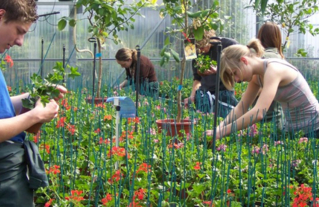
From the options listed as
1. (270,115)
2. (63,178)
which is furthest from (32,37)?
(63,178)

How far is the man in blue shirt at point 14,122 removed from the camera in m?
1.43

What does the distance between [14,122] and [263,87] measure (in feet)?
4.83

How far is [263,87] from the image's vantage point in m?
2.55

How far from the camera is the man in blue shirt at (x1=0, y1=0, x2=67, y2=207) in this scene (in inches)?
56.4

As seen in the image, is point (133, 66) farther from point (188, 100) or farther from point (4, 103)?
point (4, 103)

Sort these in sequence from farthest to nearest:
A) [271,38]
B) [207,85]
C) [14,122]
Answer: [207,85]
[271,38]
[14,122]

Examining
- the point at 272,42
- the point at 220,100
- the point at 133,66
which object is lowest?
the point at 220,100

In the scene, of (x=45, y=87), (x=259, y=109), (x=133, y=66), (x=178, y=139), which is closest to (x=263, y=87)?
(x=259, y=109)

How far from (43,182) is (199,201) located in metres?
0.51

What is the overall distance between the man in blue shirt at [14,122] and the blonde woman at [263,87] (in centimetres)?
113

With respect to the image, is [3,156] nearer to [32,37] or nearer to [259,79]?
[259,79]

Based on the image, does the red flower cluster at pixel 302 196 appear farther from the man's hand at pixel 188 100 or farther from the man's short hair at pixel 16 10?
the man's hand at pixel 188 100

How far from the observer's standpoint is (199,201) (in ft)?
5.39

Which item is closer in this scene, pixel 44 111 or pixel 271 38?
pixel 44 111
